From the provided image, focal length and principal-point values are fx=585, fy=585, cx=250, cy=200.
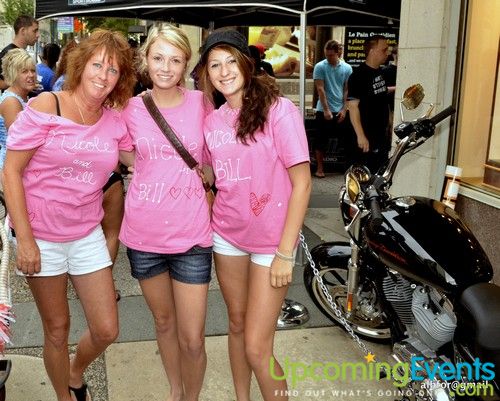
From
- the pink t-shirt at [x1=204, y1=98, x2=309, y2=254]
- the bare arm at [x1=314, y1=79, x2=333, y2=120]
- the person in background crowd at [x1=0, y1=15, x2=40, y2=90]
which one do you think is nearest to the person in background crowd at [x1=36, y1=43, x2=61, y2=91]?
the person in background crowd at [x1=0, y1=15, x2=40, y2=90]

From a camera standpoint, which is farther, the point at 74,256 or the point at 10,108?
the point at 10,108

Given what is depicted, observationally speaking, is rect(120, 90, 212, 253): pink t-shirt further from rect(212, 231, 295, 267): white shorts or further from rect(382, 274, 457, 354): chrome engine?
rect(382, 274, 457, 354): chrome engine

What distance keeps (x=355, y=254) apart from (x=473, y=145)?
1867 millimetres

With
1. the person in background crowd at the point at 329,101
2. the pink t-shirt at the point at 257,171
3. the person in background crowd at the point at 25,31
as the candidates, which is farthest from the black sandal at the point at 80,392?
the person in background crowd at the point at 329,101

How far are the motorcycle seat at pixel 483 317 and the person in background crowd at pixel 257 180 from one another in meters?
0.73

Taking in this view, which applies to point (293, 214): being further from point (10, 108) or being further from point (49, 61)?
point (49, 61)

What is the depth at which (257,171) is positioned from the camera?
2.51m

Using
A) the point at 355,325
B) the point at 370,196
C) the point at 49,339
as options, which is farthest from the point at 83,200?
the point at 355,325

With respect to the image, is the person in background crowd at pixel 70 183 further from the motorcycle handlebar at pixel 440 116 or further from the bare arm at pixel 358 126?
the bare arm at pixel 358 126

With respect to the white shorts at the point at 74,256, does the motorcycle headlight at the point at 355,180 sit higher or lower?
higher

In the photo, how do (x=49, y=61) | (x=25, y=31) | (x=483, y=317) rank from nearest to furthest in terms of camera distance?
(x=483, y=317) → (x=25, y=31) → (x=49, y=61)

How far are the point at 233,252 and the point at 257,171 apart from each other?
1.43 feet

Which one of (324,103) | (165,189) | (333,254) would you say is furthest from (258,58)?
(324,103)

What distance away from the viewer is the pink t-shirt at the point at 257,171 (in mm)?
2473
